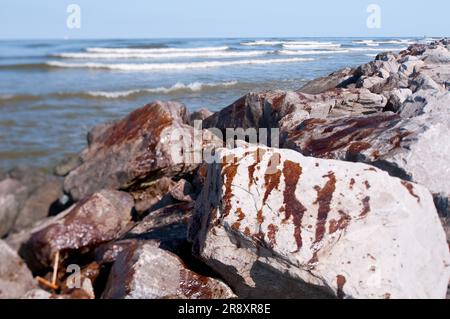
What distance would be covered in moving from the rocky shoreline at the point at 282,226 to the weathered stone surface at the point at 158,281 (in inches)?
0.4

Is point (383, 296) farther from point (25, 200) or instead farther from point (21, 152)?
point (21, 152)

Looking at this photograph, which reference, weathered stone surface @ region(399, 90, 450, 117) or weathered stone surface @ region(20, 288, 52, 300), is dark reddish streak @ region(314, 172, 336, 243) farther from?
weathered stone surface @ region(20, 288, 52, 300)

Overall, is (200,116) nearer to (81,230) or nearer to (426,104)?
(81,230)

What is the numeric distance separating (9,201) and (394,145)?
564 cm

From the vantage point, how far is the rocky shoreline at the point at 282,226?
326 centimetres

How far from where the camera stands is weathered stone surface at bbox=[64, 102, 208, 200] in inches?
272

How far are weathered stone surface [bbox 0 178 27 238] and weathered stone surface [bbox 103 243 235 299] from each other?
3.26 meters

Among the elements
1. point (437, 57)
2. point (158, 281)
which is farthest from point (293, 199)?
point (437, 57)

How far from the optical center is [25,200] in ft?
23.7

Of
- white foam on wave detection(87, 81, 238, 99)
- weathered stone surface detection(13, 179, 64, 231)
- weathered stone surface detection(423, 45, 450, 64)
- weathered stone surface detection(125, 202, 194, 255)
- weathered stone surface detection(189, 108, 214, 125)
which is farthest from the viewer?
white foam on wave detection(87, 81, 238, 99)

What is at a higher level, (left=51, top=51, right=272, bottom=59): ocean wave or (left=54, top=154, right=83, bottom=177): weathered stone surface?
(left=51, top=51, right=272, bottom=59): ocean wave

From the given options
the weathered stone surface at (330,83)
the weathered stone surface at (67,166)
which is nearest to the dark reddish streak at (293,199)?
the weathered stone surface at (67,166)

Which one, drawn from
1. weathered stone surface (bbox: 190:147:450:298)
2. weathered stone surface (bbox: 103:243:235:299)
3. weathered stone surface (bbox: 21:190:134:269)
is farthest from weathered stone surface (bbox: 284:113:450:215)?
weathered stone surface (bbox: 21:190:134:269)

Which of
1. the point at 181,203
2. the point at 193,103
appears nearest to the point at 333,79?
the point at 193,103
